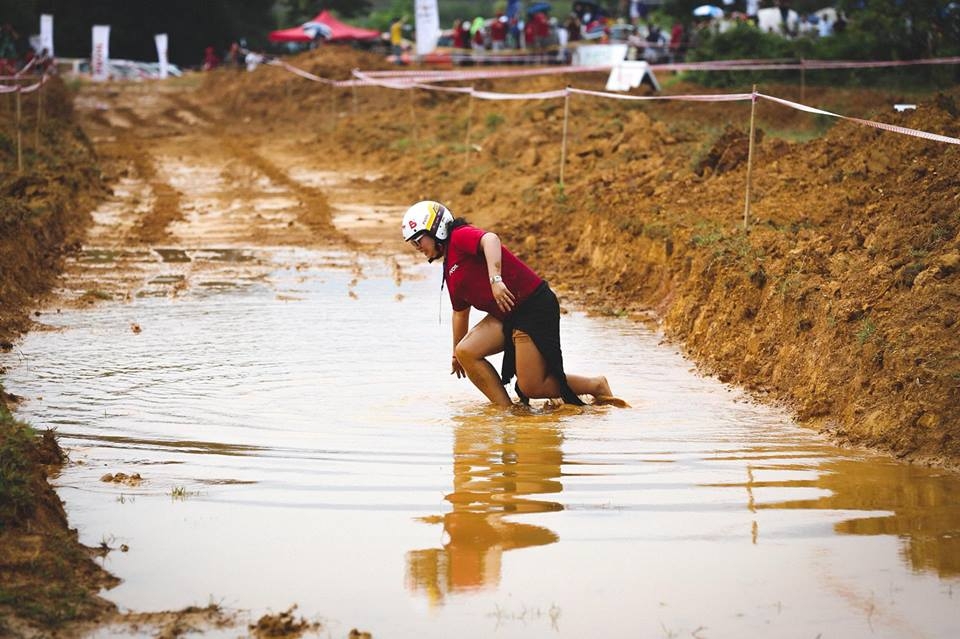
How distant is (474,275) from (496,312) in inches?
14.8

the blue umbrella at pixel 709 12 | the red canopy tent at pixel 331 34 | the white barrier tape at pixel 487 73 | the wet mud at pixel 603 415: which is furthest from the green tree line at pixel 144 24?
the wet mud at pixel 603 415

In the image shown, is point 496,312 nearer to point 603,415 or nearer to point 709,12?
point 603,415

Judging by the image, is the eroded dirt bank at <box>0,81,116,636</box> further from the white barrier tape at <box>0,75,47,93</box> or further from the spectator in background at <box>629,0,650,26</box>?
the spectator in background at <box>629,0,650,26</box>

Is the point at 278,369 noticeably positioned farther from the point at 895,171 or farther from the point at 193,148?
the point at 193,148

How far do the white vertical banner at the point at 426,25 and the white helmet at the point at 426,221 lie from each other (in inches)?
1364

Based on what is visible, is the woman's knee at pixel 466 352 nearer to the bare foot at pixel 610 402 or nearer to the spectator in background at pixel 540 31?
the bare foot at pixel 610 402

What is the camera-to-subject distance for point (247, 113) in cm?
4288

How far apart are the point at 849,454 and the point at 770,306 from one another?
10.6ft

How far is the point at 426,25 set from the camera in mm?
43594

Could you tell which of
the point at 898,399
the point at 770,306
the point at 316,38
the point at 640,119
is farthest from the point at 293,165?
the point at 316,38

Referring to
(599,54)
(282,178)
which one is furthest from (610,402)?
(599,54)

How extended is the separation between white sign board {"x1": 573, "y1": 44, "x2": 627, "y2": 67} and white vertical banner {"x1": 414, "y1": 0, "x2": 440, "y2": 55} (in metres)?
5.04

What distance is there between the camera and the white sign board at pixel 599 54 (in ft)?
129

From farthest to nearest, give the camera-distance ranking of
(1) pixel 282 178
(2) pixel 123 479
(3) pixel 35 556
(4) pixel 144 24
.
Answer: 1. (4) pixel 144 24
2. (1) pixel 282 178
3. (2) pixel 123 479
4. (3) pixel 35 556
